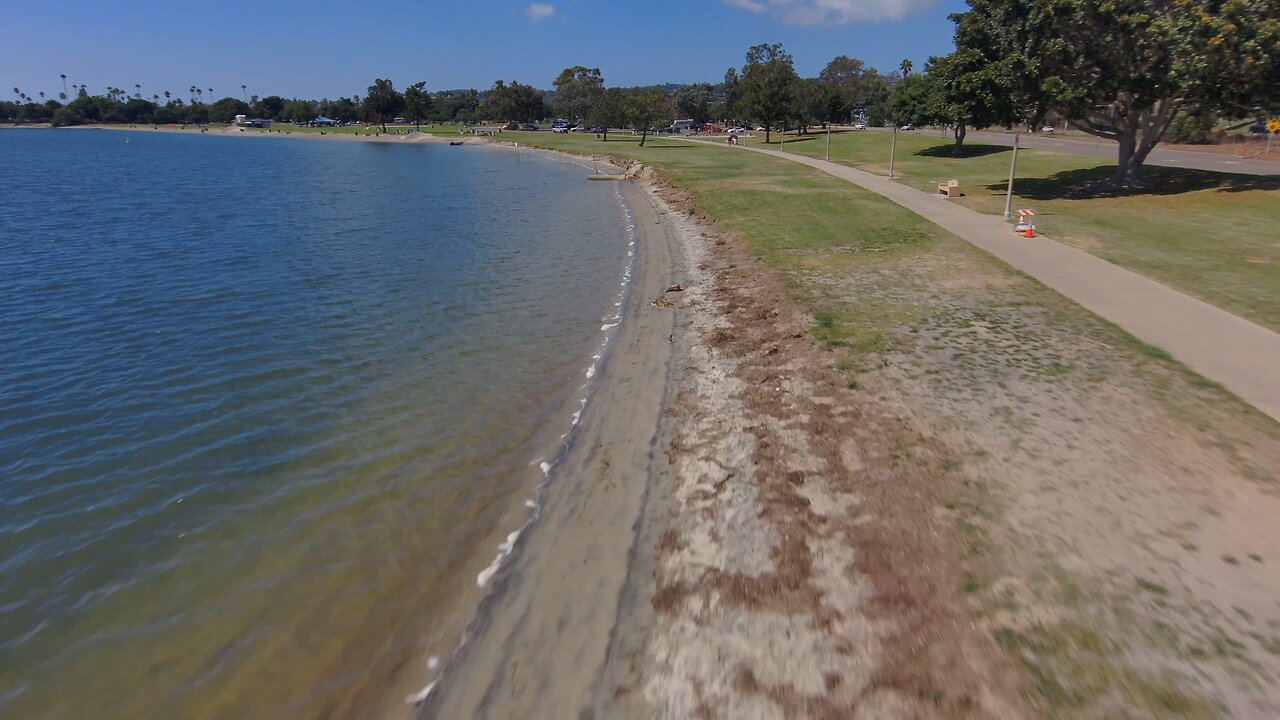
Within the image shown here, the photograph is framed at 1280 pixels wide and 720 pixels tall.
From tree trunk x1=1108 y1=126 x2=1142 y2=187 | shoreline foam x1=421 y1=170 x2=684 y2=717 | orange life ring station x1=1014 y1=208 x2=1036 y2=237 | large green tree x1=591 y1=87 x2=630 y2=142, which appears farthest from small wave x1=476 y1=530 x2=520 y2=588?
large green tree x1=591 y1=87 x2=630 y2=142

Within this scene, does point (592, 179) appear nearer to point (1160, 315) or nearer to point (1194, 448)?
point (1160, 315)

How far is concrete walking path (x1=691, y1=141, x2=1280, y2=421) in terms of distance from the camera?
8.91 metres

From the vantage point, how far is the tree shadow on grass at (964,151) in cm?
4722

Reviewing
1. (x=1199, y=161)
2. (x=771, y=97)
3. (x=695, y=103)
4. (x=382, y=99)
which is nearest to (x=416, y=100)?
(x=382, y=99)

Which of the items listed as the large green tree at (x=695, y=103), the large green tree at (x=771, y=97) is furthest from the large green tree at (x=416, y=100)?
the large green tree at (x=771, y=97)

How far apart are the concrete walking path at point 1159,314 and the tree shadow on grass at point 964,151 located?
30632mm

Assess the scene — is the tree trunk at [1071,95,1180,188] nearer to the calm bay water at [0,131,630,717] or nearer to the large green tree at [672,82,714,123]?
the calm bay water at [0,131,630,717]

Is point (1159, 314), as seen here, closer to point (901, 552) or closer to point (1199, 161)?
point (901, 552)

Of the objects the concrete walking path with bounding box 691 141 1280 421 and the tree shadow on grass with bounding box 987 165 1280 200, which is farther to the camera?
the tree shadow on grass with bounding box 987 165 1280 200

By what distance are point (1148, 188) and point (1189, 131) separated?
102 feet

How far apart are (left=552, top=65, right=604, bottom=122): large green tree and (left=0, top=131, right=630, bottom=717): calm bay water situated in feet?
404

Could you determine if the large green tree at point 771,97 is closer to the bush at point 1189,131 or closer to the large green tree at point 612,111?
the large green tree at point 612,111

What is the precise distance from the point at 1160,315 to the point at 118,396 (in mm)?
15752

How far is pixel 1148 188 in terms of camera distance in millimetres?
25828
